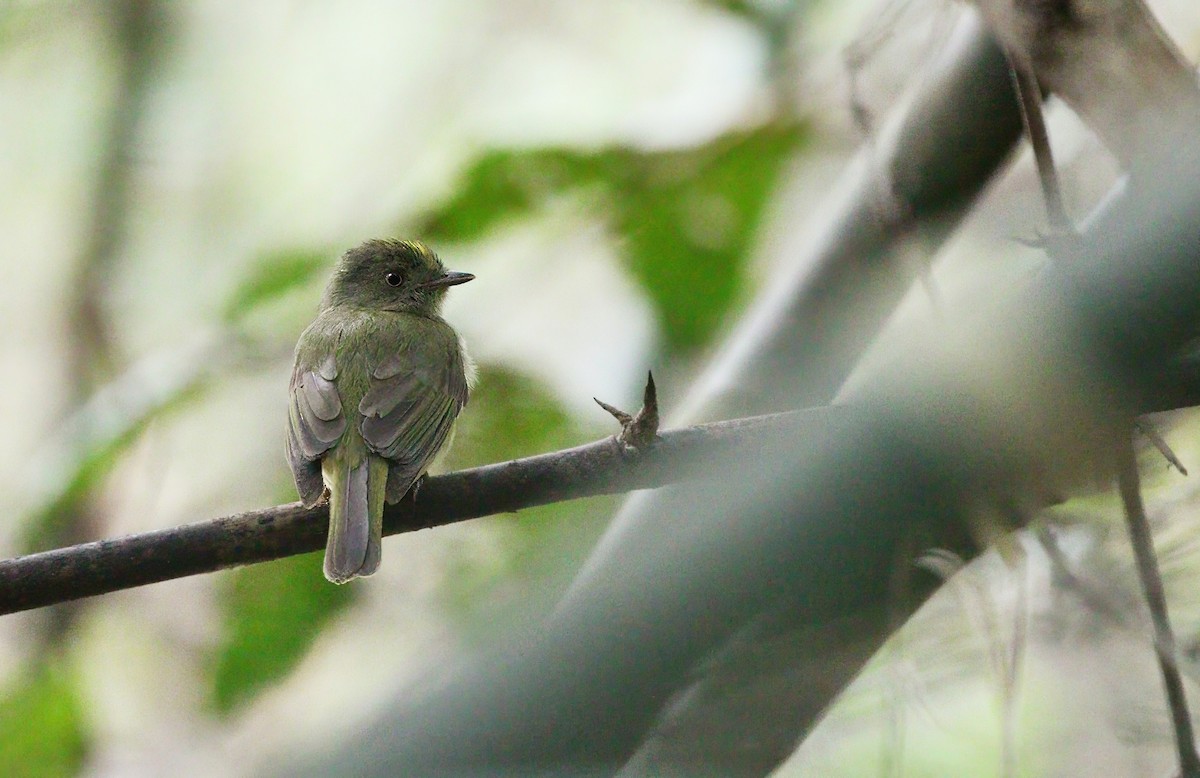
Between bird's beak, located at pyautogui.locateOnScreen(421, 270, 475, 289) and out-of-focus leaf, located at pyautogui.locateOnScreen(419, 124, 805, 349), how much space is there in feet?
3.11

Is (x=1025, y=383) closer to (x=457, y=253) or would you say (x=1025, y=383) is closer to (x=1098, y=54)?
(x=1098, y=54)

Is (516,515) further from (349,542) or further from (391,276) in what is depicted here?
(391,276)

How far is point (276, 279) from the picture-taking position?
11.2 ft

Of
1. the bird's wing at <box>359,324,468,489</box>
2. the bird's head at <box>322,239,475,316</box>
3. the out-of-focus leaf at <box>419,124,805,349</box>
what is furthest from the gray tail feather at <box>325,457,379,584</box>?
the bird's head at <box>322,239,475,316</box>

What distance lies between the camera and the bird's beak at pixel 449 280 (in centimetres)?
446

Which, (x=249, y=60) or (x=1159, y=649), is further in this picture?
(x=249, y=60)

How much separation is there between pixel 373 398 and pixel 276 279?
417mm

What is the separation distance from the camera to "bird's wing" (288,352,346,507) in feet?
9.93

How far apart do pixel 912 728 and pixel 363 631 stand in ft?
9.18

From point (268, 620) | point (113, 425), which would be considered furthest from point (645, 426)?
point (113, 425)

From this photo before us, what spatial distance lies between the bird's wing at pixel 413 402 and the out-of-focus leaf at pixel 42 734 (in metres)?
0.92

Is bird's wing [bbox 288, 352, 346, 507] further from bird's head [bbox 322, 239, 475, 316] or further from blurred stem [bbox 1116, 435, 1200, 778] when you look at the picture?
blurred stem [bbox 1116, 435, 1200, 778]

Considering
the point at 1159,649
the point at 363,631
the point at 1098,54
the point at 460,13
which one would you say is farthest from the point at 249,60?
the point at 1159,649

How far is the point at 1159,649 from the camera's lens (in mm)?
1068
